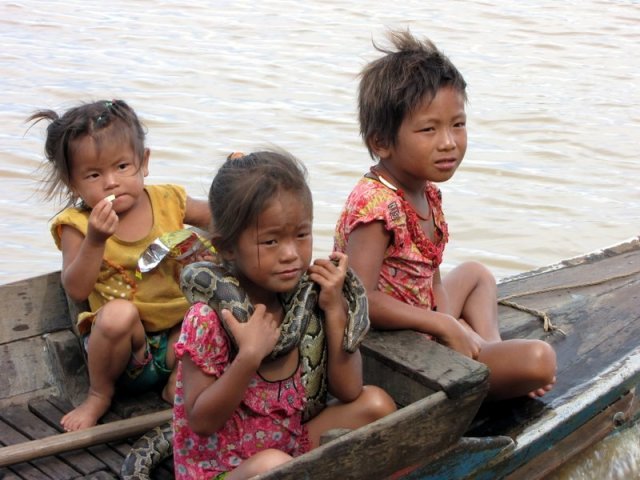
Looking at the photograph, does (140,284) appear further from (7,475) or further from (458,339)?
(458,339)

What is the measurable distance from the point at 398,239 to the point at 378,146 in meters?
0.35

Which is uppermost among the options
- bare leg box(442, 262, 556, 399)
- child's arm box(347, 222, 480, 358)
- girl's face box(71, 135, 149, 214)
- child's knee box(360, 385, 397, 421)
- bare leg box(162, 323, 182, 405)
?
girl's face box(71, 135, 149, 214)

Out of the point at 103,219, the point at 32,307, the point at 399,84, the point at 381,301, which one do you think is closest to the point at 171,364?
the point at 32,307

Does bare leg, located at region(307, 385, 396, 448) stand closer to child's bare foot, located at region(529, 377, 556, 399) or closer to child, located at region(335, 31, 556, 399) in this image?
child, located at region(335, 31, 556, 399)

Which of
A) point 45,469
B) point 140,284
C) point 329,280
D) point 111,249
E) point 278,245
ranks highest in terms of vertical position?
point 278,245

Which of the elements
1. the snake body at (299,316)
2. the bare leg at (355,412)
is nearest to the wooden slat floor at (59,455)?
the snake body at (299,316)

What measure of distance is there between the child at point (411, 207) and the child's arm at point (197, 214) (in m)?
0.63

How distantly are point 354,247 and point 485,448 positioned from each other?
0.78 metres

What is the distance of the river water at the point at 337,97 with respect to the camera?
803 cm

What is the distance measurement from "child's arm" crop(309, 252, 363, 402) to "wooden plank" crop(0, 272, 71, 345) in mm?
1287

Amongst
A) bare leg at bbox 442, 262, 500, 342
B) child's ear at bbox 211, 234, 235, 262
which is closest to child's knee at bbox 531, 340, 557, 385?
bare leg at bbox 442, 262, 500, 342

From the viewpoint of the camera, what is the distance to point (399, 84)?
353cm

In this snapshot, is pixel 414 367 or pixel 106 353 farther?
pixel 106 353

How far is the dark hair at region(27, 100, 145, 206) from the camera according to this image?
11.6ft
